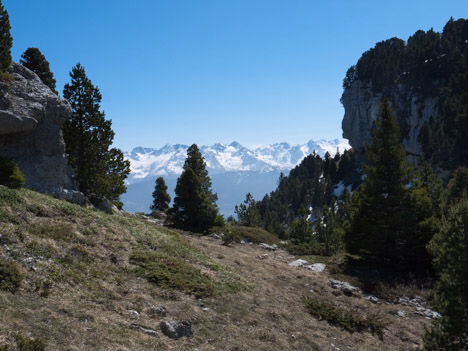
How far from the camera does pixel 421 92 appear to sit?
5359 inches

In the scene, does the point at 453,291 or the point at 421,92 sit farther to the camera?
the point at 421,92

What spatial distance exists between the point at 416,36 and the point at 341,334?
188852mm

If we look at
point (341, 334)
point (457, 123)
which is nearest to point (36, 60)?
point (341, 334)

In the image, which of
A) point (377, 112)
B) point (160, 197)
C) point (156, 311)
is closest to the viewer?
point (156, 311)

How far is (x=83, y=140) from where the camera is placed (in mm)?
27750

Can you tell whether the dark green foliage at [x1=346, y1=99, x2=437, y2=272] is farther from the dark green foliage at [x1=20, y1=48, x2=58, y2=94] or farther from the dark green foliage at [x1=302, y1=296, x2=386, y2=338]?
the dark green foliage at [x1=20, y1=48, x2=58, y2=94]

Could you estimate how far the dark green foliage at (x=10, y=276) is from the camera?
33.2ft

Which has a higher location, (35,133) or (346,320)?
(35,133)

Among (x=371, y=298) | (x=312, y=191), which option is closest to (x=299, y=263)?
(x=371, y=298)

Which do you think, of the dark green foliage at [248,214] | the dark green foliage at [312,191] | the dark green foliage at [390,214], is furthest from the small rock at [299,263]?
the dark green foliage at [312,191]

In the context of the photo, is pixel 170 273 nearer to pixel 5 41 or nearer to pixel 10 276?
pixel 10 276

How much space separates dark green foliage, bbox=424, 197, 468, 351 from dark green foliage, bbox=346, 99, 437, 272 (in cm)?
1278

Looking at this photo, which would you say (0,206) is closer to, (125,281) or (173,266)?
(125,281)

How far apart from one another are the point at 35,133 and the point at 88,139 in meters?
4.46
